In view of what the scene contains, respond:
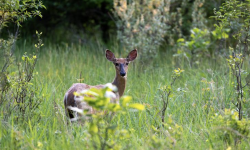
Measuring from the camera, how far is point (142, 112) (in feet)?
15.5

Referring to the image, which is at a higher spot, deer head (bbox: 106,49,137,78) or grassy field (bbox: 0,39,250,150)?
deer head (bbox: 106,49,137,78)

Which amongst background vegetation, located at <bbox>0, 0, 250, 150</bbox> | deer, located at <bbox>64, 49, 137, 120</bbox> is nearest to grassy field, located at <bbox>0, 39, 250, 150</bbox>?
background vegetation, located at <bbox>0, 0, 250, 150</bbox>

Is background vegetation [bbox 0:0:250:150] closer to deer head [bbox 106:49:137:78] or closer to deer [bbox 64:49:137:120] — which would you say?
deer [bbox 64:49:137:120]

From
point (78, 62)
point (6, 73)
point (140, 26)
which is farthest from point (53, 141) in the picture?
point (140, 26)

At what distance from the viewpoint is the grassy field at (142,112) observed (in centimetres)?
355

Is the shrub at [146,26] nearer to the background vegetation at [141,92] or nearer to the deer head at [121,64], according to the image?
the background vegetation at [141,92]

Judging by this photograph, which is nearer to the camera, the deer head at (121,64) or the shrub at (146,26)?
the deer head at (121,64)

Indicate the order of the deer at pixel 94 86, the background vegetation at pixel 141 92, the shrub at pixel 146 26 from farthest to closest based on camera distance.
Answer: the shrub at pixel 146 26, the deer at pixel 94 86, the background vegetation at pixel 141 92

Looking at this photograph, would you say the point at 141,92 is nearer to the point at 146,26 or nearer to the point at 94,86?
the point at 94,86

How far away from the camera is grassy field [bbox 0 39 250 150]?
140 inches

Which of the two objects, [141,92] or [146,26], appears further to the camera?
[146,26]

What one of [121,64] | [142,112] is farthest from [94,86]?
[121,64]

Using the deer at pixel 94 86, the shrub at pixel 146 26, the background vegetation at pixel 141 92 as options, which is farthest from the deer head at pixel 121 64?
the shrub at pixel 146 26

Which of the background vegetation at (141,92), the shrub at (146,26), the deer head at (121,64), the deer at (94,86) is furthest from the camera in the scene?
the shrub at (146,26)
